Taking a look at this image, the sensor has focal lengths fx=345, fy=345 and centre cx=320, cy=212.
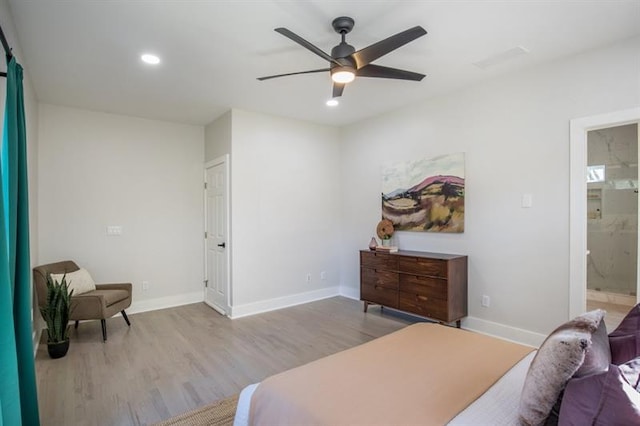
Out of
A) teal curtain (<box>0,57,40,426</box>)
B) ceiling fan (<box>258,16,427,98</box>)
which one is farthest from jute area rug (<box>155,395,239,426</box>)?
ceiling fan (<box>258,16,427,98</box>)

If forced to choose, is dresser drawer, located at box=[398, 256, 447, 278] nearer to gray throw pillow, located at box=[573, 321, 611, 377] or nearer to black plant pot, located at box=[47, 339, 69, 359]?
gray throw pillow, located at box=[573, 321, 611, 377]

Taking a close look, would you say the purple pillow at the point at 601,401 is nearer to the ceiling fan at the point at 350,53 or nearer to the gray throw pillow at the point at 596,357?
the gray throw pillow at the point at 596,357

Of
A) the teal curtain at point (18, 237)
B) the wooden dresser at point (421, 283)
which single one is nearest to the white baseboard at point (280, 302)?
the wooden dresser at point (421, 283)

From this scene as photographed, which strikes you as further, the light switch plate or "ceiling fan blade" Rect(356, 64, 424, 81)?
the light switch plate

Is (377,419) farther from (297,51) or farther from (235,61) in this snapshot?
(235,61)

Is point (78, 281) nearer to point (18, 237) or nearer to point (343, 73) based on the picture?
point (18, 237)

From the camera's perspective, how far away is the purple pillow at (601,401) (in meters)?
0.88

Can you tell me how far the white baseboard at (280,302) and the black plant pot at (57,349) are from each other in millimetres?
1709

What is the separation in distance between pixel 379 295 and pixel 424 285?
28.2 inches

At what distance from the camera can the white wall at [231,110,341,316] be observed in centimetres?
450

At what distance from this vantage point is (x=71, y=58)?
2.96 m

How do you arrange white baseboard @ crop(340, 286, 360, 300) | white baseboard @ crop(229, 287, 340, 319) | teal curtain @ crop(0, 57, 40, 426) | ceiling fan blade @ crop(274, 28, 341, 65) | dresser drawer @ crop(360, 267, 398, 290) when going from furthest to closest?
1. white baseboard @ crop(340, 286, 360, 300)
2. white baseboard @ crop(229, 287, 340, 319)
3. dresser drawer @ crop(360, 267, 398, 290)
4. ceiling fan blade @ crop(274, 28, 341, 65)
5. teal curtain @ crop(0, 57, 40, 426)

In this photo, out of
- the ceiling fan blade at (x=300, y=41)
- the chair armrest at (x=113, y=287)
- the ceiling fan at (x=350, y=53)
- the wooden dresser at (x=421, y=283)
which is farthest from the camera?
the chair armrest at (x=113, y=287)

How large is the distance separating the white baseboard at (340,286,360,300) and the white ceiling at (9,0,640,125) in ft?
9.39
